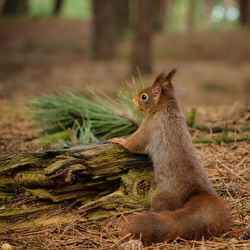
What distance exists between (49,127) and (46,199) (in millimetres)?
1312

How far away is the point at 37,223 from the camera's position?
2010mm

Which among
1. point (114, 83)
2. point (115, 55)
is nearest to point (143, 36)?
point (114, 83)

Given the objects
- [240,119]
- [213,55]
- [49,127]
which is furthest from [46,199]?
[213,55]

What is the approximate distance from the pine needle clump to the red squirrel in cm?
63

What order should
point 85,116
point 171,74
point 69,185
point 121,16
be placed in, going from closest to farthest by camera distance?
point 69,185 → point 171,74 → point 85,116 → point 121,16

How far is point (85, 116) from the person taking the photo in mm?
3135

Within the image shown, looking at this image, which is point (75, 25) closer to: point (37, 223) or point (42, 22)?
point (42, 22)

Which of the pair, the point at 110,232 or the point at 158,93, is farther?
the point at 158,93

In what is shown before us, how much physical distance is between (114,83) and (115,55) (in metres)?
2.72

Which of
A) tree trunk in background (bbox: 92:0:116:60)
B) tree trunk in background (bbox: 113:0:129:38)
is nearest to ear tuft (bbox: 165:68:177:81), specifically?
tree trunk in background (bbox: 92:0:116:60)

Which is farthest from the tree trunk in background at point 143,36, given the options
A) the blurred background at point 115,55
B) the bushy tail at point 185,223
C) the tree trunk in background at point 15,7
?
the tree trunk in background at point 15,7

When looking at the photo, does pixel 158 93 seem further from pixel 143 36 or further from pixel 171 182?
pixel 143 36

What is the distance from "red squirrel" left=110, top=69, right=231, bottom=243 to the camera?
177cm

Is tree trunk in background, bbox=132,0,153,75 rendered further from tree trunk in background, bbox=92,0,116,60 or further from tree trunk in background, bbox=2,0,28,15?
tree trunk in background, bbox=2,0,28,15
